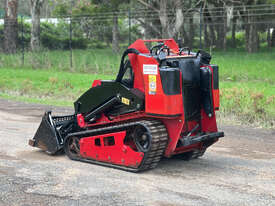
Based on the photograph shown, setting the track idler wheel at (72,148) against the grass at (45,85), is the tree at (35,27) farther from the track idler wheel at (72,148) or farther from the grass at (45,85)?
the track idler wheel at (72,148)

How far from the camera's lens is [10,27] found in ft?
93.4

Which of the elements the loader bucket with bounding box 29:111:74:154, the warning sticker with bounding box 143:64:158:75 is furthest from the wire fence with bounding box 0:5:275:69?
the loader bucket with bounding box 29:111:74:154

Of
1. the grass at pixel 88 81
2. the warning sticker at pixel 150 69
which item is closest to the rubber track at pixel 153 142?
the warning sticker at pixel 150 69

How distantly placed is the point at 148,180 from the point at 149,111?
102cm

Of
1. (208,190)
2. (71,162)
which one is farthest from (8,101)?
(208,190)

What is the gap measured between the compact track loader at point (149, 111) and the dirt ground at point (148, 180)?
294mm

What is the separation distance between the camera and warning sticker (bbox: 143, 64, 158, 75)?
23.2 ft

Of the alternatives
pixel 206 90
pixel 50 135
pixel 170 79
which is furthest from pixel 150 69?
pixel 50 135

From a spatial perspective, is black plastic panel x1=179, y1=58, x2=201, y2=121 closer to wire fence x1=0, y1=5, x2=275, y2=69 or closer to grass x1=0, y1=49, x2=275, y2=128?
wire fence x1=0, y1=5, x2=275, y2=69

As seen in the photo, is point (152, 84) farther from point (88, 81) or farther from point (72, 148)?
point (88, 81)

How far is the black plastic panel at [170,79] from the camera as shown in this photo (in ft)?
22.8

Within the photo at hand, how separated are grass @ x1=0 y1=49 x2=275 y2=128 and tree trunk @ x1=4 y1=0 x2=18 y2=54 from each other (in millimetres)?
2997

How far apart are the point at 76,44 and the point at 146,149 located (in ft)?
124

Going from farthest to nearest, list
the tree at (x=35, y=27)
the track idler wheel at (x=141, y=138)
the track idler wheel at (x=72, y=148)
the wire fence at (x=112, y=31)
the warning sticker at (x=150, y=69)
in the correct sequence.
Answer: the tree at (x=35, y=27) < the wire fence at (x=112, y=31) < the track idler wheel at (x=72, y=148) < the track idler wheel at (x=141, y=138) < the warning sticker at (x=150, y=69)
